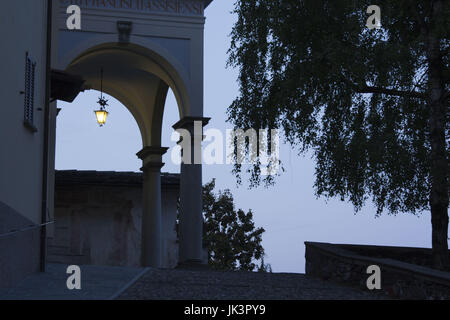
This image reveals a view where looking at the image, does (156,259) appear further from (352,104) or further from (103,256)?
(352,104)

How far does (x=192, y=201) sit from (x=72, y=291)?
8.51 metres

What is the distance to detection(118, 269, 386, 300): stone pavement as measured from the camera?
424 inches

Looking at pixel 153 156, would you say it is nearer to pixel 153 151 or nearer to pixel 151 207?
pixel 153 151

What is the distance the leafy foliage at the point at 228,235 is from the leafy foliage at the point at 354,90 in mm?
24916

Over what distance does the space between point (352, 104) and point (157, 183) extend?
935 centimetres

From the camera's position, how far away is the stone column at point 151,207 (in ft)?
76.3

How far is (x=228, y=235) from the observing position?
1702 inches

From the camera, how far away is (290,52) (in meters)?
15.9

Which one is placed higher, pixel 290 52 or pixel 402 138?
pixel 290 52

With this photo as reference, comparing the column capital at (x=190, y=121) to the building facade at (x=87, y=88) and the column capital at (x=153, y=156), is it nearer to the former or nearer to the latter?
the building facade at (x=87, y=88)

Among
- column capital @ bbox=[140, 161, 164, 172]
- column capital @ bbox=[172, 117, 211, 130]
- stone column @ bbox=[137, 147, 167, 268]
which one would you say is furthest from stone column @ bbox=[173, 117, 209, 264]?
column capital @ bbox=[140, 161, 164, 172]

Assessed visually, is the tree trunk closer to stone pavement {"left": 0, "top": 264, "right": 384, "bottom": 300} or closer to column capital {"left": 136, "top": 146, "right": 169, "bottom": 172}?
stone pavement {"left": 0, "top": 264, "right": 384, "bottom": 300}

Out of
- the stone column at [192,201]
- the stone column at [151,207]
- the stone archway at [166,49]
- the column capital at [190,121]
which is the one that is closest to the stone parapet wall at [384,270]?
the stone column at [192,201]
